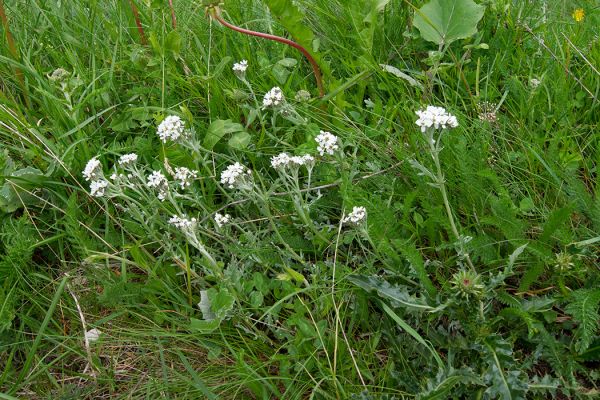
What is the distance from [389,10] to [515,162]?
3.89ft

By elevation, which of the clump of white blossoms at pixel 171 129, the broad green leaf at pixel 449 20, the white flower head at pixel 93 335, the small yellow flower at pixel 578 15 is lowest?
the white flower head at pixel 93 335

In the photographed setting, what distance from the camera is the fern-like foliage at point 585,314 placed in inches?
63.9

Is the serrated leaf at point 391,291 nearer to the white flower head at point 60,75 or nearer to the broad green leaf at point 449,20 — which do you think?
the broad green leaf at point 449,20

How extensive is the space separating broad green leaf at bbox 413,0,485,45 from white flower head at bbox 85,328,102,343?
68.5 inches

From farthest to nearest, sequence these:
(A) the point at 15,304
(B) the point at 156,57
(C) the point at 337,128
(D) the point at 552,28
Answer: (D) the point at 552,28, (B) the point at 156,57, (C) the point at 337,128, (A) the point at 15,304

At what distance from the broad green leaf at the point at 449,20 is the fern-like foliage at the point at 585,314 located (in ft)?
4.33

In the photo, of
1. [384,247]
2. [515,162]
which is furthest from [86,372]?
[515,162]

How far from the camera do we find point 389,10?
304 cm

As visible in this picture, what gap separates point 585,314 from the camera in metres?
1.64

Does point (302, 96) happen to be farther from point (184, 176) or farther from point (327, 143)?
point (184, 176)

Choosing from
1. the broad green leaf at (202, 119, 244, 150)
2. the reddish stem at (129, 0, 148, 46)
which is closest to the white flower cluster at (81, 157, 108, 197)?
the broad green leaf at (202, 119, 244, 150)

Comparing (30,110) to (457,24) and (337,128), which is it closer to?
(337,128)

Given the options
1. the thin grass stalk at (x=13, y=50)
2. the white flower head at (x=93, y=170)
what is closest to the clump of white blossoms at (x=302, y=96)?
the white flower head at (x=93, y=170)

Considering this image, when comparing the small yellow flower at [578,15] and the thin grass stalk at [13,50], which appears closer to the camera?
the thin grass stalk at [13,50]
